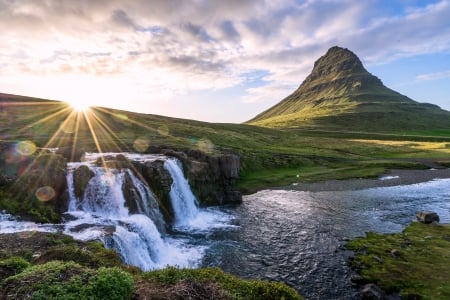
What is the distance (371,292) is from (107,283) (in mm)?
25108

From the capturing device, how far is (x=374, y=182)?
88.7 metres

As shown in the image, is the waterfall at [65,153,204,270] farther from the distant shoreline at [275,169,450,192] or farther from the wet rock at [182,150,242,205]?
the distant shoreline at [275,169,450,192]

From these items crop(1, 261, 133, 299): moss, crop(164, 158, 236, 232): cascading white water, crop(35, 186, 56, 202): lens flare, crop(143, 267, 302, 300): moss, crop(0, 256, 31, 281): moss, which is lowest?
crop(164, 158, 236, 232): cascading white water

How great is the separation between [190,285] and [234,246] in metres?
27.5

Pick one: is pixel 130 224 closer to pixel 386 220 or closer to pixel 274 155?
pixel 386 220

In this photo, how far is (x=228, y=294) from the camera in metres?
14.3

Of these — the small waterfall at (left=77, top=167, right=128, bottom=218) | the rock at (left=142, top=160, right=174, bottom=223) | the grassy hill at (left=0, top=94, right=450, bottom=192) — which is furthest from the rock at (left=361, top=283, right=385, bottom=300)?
the grassy hill at (left=0, top=94, right=450, bottom=192)

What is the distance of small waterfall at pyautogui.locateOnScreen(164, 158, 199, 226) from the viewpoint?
54031 millimetres

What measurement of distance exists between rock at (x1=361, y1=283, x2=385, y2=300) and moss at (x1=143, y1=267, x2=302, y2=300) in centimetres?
1677

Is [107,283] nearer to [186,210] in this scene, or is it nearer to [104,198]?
[104,198]

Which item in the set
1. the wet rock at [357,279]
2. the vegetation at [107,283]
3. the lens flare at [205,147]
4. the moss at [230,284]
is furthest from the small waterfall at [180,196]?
the moss at [230,284]

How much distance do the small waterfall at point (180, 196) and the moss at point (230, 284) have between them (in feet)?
120

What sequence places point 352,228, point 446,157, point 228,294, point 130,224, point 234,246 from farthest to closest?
point 446,157
point 352,228
point 234,246
point 130,224
point 228,294

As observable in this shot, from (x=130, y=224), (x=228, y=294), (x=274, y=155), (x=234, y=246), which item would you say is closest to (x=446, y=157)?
(x=274, y=155)
